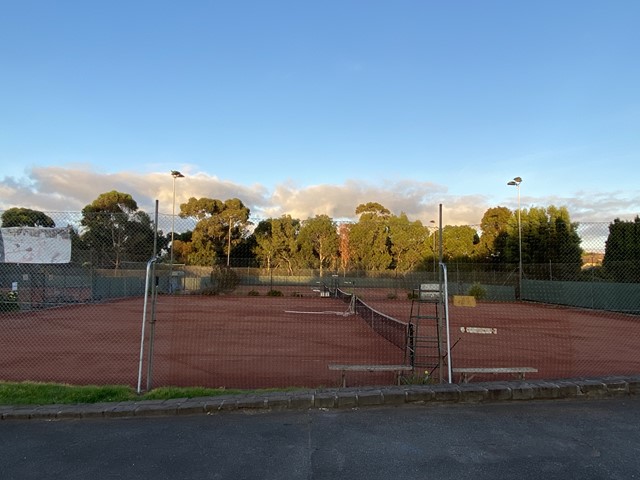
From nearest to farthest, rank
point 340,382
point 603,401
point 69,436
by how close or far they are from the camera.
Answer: point 69,436, point 603,401, point 340,382

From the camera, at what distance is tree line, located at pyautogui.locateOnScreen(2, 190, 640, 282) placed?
9672mm

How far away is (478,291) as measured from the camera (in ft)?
112

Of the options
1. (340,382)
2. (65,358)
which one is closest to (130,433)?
(340,382)

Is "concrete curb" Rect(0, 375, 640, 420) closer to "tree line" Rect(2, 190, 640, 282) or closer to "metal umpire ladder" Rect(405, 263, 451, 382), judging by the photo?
"metal umpire ladder" Rect(405, 263, 451, 382)

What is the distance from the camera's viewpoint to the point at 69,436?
4.96m

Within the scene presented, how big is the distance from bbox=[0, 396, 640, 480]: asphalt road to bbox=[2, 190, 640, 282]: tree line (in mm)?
2637

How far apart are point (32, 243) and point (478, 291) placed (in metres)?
31.2

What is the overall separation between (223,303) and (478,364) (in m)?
19.1

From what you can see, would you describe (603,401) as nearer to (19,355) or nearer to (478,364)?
(478,364)

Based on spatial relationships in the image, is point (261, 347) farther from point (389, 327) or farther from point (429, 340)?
point (429, 340)

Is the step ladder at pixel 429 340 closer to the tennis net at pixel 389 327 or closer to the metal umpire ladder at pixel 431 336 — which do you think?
the metal umpire ladder at pixel 431 336

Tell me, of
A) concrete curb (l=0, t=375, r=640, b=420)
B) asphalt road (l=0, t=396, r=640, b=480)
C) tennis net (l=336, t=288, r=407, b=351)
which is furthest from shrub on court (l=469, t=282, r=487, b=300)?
asphalt road (l=0, t=396, r=640, b=480)

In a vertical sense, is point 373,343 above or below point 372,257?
below

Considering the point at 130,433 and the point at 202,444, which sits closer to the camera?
the point at 202,444
